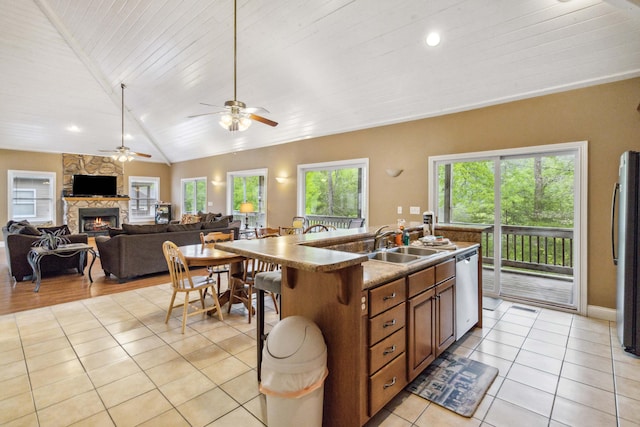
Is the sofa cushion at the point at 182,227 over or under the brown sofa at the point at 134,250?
over

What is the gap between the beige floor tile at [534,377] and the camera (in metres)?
2.29

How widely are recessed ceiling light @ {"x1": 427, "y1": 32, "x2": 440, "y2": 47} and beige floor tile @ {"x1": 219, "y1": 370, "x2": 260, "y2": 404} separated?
3899 millimetres

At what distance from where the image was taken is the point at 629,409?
203cm

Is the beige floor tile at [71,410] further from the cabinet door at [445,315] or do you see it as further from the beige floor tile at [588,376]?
the beige floor tile at [588,376]

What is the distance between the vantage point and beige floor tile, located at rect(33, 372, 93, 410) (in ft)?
6.93

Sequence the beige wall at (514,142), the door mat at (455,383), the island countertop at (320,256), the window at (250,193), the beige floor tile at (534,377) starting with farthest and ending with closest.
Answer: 1. the window at (250,193)
2. the beige wall at (514,142)
3. the beige floor tile at (534,377)
4. the door mat at (455,383)
5. the island countertop at (320,256)

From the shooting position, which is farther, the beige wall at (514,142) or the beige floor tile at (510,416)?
the beige wall at (514,142)

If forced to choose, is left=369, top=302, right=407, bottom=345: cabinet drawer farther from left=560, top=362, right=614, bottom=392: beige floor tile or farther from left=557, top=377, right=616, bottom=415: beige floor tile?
left=560, top=362, right=614, bottom=392: beige floor tile

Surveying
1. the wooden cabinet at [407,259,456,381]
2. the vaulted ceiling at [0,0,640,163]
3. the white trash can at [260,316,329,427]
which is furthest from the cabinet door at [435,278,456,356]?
the vaulted ceiling at [0,0,640,163]

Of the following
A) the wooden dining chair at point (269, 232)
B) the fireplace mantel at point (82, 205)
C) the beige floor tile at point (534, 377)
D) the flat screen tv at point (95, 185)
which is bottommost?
the beige floor tile at point (534, 377)

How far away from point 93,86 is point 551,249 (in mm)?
9267

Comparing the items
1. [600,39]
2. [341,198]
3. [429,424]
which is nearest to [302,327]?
[429,424]

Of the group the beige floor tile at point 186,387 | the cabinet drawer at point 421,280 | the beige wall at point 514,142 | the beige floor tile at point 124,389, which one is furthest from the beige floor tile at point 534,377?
the beige floor tile at point 124,389

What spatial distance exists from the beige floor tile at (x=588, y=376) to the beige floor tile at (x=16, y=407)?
Answer: 3.86 metres
